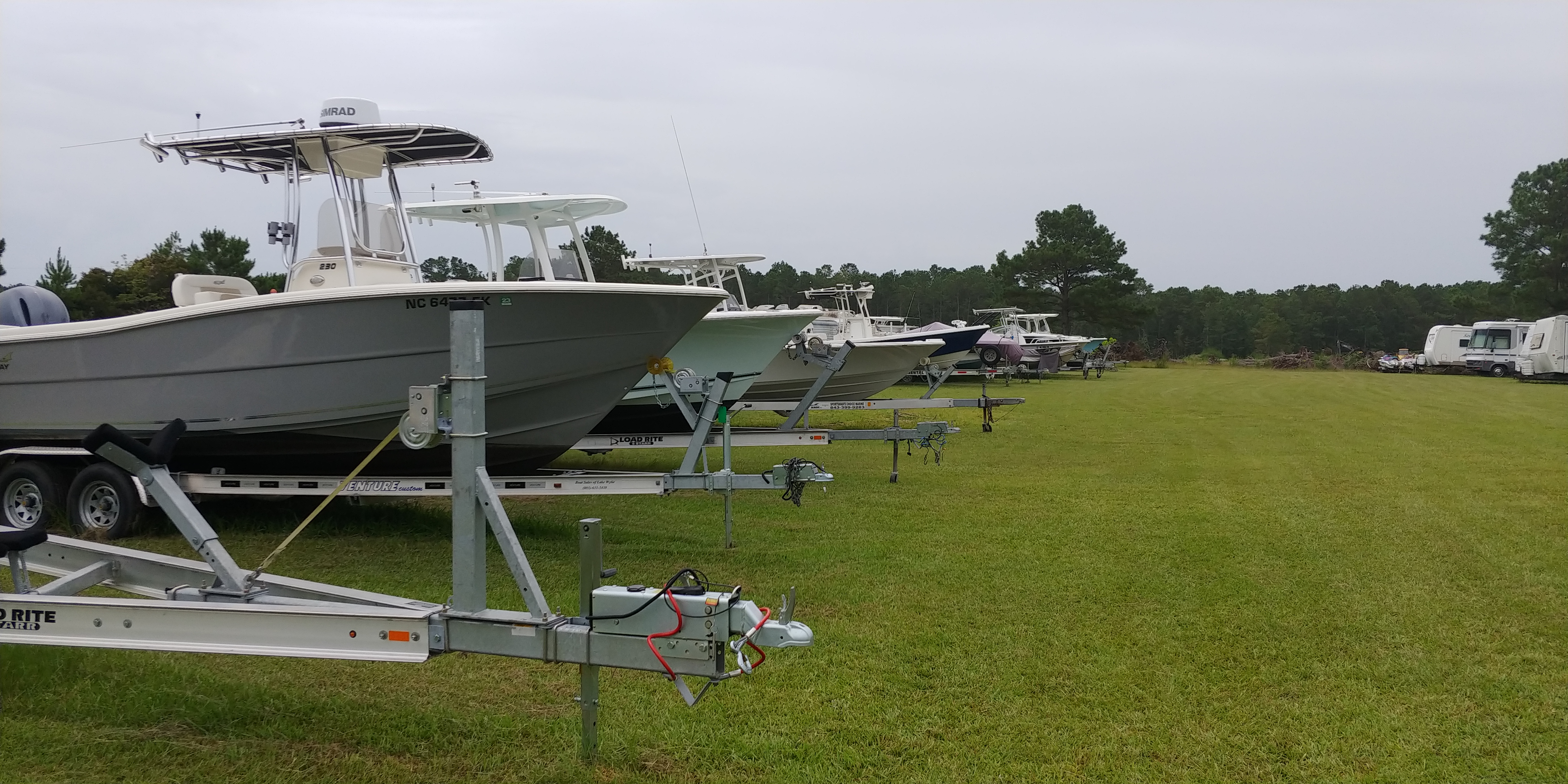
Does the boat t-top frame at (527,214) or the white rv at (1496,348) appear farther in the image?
the white rv at (1496,348)

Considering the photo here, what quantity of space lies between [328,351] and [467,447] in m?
4.30

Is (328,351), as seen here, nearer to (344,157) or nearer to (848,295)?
(344,157)

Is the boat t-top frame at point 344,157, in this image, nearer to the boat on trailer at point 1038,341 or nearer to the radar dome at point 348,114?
the radar dome at point 348,114

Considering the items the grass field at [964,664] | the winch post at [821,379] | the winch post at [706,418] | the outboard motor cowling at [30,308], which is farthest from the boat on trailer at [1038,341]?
the outboard motor cowling at [30,308]

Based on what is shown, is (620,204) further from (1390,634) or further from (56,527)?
(1390,634)

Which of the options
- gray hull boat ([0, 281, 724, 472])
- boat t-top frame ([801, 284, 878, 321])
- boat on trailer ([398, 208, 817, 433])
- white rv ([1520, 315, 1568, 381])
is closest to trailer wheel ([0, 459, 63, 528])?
gray hull boat ([0, 281, 724, 472])

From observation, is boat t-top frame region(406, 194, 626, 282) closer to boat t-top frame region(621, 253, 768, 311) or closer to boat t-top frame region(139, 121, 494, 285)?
boat t-top frame region(139, 121, 494, 285)

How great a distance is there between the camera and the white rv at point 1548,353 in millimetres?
33344

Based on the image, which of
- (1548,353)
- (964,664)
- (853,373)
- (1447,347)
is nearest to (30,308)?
(964,664)

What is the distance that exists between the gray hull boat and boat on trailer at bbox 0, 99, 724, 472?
12 mm

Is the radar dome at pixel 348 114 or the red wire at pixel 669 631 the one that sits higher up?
the radar dome at pixel 348 114

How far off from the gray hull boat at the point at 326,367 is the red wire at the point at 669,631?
4030 millimetres

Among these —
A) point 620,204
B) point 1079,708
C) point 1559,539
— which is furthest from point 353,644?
point 1559,539

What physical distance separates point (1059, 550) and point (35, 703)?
18.9 feet
